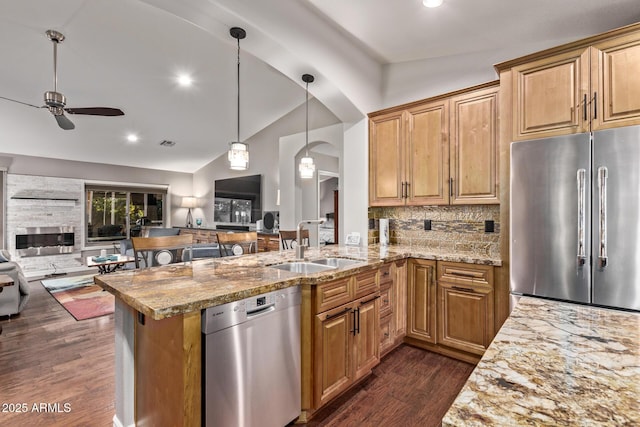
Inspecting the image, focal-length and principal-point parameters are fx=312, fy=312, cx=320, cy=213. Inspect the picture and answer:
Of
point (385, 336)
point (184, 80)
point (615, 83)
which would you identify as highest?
point (184, 80)

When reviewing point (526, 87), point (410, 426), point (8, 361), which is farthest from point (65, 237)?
point (526, 87)

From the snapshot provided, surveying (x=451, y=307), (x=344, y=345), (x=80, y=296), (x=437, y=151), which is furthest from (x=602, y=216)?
(x=80, y=296)

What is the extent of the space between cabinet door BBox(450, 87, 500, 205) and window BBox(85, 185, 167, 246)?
7746 mm

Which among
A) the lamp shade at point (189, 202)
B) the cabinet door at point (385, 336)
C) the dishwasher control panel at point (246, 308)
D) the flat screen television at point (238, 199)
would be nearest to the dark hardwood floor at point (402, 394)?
the cabinet door at point (385, 336)

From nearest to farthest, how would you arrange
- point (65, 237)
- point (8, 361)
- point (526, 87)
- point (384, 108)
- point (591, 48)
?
point (591, 48)
point (526, 87)
point (8, 361)
point (384, 108)
point (65, 237)

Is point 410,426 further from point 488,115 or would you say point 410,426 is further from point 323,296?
point 488,115

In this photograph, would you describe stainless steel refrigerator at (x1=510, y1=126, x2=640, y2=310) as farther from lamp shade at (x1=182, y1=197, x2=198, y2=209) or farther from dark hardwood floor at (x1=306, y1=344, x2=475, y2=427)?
lamp shade at (x1=182, y1=197, x2=198, y2=209)

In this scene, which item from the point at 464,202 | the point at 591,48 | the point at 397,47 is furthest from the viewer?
the point at 397,47

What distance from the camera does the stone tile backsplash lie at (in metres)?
3.09

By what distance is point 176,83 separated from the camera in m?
4.82

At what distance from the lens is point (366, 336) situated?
7.61 ft

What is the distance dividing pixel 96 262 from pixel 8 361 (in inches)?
99.6

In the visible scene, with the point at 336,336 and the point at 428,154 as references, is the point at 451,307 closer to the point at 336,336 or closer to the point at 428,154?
the point at 336,336

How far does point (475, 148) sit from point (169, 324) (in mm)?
2845
